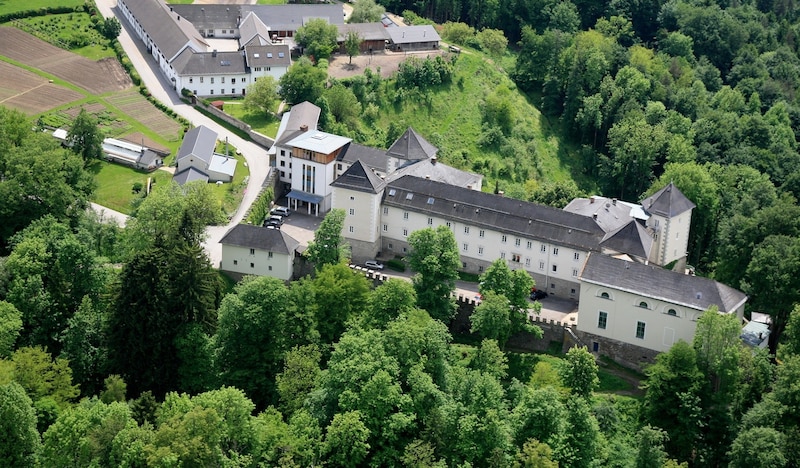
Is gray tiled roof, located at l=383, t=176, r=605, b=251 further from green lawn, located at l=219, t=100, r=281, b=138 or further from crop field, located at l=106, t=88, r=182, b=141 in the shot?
crop field, located at l=106, t=88, r=182, b=141

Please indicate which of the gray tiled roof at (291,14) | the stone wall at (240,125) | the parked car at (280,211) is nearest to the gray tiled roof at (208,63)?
the stone wall at (240,125)

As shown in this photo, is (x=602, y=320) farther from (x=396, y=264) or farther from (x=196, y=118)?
(x=196, y=118)

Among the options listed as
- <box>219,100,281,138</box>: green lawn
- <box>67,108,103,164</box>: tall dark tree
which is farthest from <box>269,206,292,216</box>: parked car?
<box>67,108,103,164</box>: tall dark tree

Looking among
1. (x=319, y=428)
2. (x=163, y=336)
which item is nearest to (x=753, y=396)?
(x=319, y=428)

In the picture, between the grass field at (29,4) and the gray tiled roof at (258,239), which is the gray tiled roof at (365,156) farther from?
the grass field at (29,4)

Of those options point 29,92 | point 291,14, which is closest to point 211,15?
point 291,14

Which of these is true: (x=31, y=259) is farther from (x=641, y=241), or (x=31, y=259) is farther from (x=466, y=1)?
(x=466, y=1)
